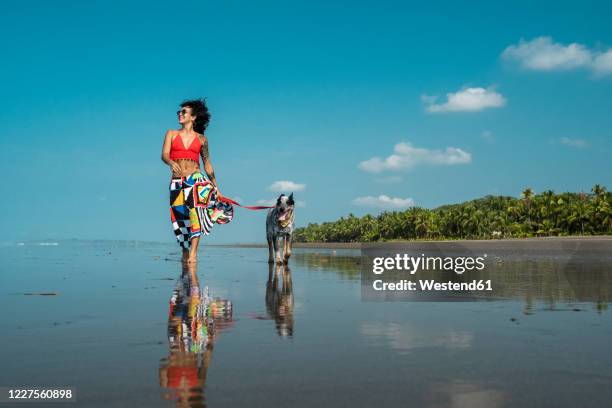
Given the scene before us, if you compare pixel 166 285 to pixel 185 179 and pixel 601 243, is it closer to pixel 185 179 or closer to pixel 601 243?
pixel 185 179

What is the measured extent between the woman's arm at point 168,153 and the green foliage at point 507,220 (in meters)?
78.4

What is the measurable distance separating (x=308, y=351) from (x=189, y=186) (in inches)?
397

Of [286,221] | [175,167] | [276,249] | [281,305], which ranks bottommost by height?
[281,305]

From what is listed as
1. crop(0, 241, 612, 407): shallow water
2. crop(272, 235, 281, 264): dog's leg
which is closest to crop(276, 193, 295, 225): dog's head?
crop(272, 235, 281, 264): dog's leg

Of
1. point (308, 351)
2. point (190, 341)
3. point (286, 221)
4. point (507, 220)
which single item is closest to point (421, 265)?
point (286, 221)

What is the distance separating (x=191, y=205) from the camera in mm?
13656

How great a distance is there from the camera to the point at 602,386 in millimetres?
3148

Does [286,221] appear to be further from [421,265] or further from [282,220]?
[421,265]

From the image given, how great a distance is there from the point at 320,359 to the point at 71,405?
5.11 feet

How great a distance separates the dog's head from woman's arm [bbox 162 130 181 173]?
273 centimetres

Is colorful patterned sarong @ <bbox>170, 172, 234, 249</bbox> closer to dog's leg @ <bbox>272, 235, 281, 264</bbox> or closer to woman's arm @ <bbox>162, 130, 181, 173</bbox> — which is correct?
woman's arm @ <bbox>162, 130, 181, 173</bbox>

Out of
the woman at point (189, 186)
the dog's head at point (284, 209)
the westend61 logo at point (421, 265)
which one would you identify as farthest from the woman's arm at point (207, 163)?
the westend61 logo at point (421, 265)

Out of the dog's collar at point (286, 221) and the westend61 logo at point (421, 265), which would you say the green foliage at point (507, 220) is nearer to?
the westend61 logo at point (421, 265)

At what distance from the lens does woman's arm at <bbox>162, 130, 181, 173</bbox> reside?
13.6 meters
